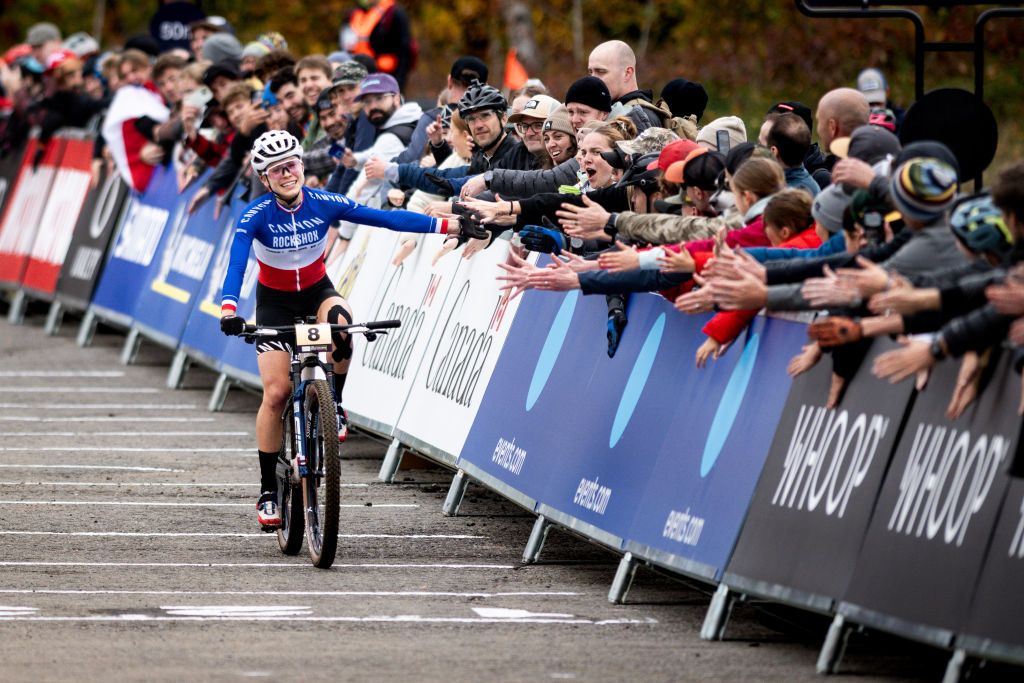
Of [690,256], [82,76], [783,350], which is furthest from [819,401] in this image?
[82,76]

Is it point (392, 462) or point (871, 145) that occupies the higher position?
point (871, 145)

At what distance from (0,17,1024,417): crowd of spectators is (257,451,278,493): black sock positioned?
1730 millimetres

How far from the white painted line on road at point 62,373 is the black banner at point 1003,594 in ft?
44.1

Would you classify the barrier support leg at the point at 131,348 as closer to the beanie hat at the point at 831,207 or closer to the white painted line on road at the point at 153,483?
the white painted line on road at the point at 153,483

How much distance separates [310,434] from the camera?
10.5 m

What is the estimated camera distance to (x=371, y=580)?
32.5 feet

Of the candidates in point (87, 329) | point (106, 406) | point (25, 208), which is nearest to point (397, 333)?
point (106, 406)

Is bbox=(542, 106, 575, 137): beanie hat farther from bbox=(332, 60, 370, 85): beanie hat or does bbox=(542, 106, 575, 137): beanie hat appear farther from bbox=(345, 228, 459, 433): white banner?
bbox=(332, 60, 370, 85): beanie hat

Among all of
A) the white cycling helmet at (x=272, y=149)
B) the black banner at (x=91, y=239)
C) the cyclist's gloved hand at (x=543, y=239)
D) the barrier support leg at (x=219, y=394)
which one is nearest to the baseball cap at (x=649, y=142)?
the cyclist's gloved hand at (x=543, y=239)

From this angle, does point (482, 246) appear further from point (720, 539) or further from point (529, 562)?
point (720, 539)

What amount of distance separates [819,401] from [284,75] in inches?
400

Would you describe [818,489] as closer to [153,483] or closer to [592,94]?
[592,94]

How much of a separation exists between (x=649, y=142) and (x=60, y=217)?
556 inches

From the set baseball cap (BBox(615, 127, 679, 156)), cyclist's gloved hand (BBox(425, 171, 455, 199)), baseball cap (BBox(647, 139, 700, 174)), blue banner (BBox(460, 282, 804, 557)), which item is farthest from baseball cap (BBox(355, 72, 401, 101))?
baseball cap (BBox(647, 139, 700, 174))
